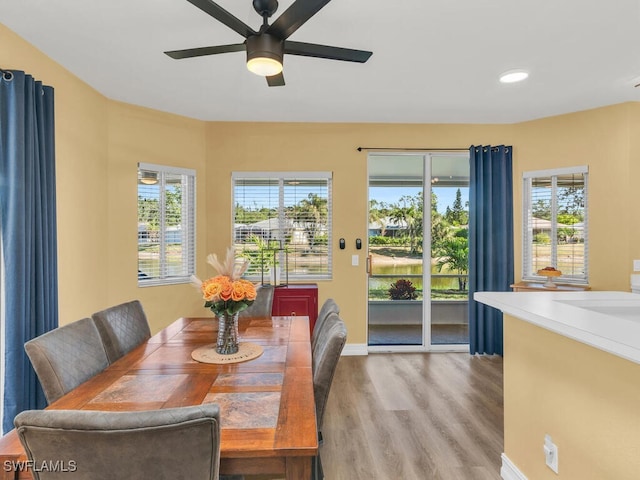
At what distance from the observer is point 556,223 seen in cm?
407

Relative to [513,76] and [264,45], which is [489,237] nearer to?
[513,76]

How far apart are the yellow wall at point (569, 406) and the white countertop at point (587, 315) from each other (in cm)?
13

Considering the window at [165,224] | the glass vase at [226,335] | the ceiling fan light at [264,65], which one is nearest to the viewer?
the ceiling fan light at [264,65]

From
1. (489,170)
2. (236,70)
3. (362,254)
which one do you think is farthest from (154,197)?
(489,170)

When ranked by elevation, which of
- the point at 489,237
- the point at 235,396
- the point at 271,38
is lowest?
the point at 235,396

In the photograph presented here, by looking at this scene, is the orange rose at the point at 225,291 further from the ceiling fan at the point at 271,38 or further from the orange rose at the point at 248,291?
the ceiling fan at the point at 271,38

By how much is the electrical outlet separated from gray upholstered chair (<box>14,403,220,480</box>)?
165 centimetres

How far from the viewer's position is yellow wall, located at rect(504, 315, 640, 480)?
1336 mm

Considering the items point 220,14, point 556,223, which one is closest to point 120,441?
point 220,14

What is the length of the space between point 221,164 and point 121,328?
2537mm

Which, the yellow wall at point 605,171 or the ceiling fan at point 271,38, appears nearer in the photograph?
the ceiling fan at point 271,38

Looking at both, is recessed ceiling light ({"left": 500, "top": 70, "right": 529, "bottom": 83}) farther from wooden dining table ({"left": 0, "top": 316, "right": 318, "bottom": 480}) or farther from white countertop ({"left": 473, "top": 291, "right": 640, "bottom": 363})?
wooden dining table ({"left": 0, "top": 316, "right": 318, "bottom": 480})

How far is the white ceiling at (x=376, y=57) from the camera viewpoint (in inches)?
83.8

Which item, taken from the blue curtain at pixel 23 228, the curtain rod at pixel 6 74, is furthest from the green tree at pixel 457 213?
the curtain rod at pixel 6 74
